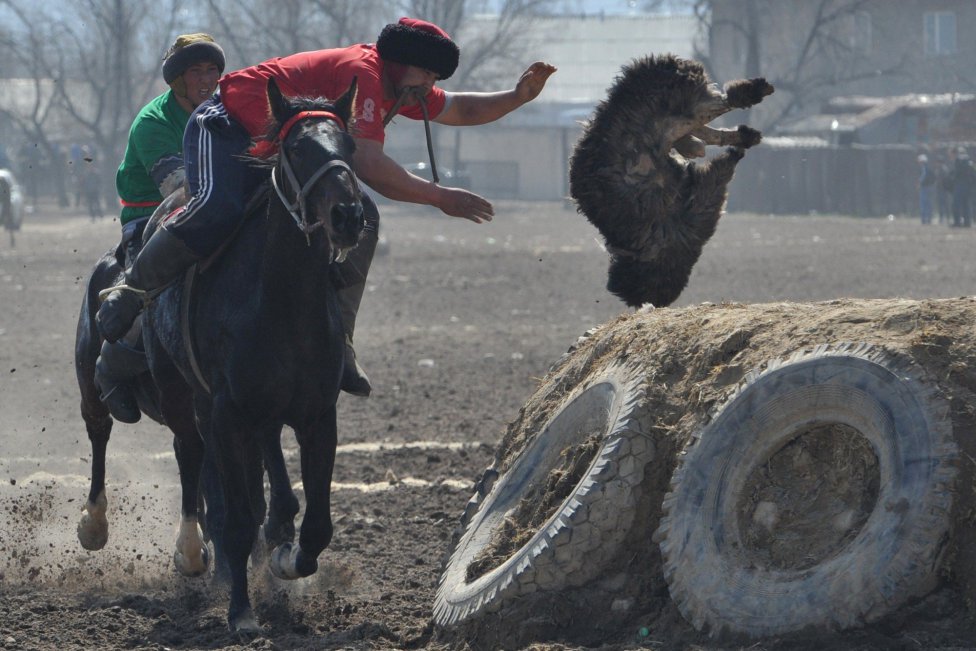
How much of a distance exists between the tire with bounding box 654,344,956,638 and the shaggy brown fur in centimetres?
207

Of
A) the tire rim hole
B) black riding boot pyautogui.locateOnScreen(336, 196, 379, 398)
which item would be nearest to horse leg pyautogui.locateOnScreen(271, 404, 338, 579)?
black riding boot pyautogui.locateOnScreen(336, 196, 379, 398)

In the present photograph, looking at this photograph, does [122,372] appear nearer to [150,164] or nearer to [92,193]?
[150,164]

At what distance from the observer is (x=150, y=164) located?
23.4ft

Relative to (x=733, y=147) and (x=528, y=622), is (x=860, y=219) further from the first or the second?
(x=528, y=622)

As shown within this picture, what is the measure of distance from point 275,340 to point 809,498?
2166mm

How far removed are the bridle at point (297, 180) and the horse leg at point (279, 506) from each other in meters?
1.21

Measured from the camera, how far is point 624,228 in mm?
6855

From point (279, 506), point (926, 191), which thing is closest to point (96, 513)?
point (279, 506)

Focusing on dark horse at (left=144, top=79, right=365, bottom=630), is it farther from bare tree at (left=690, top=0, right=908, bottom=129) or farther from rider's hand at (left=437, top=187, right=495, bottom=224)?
bare tree at (left=690, top=0, right=908, bottom=129)

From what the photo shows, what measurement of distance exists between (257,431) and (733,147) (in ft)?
9.57

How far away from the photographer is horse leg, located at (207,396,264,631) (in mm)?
5641

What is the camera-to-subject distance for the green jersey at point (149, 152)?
7141mm

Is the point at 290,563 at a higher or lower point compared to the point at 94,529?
higher

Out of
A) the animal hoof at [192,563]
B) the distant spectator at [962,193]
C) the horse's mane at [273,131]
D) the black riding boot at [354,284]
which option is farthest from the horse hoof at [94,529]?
the distant spectator at [962,193]
